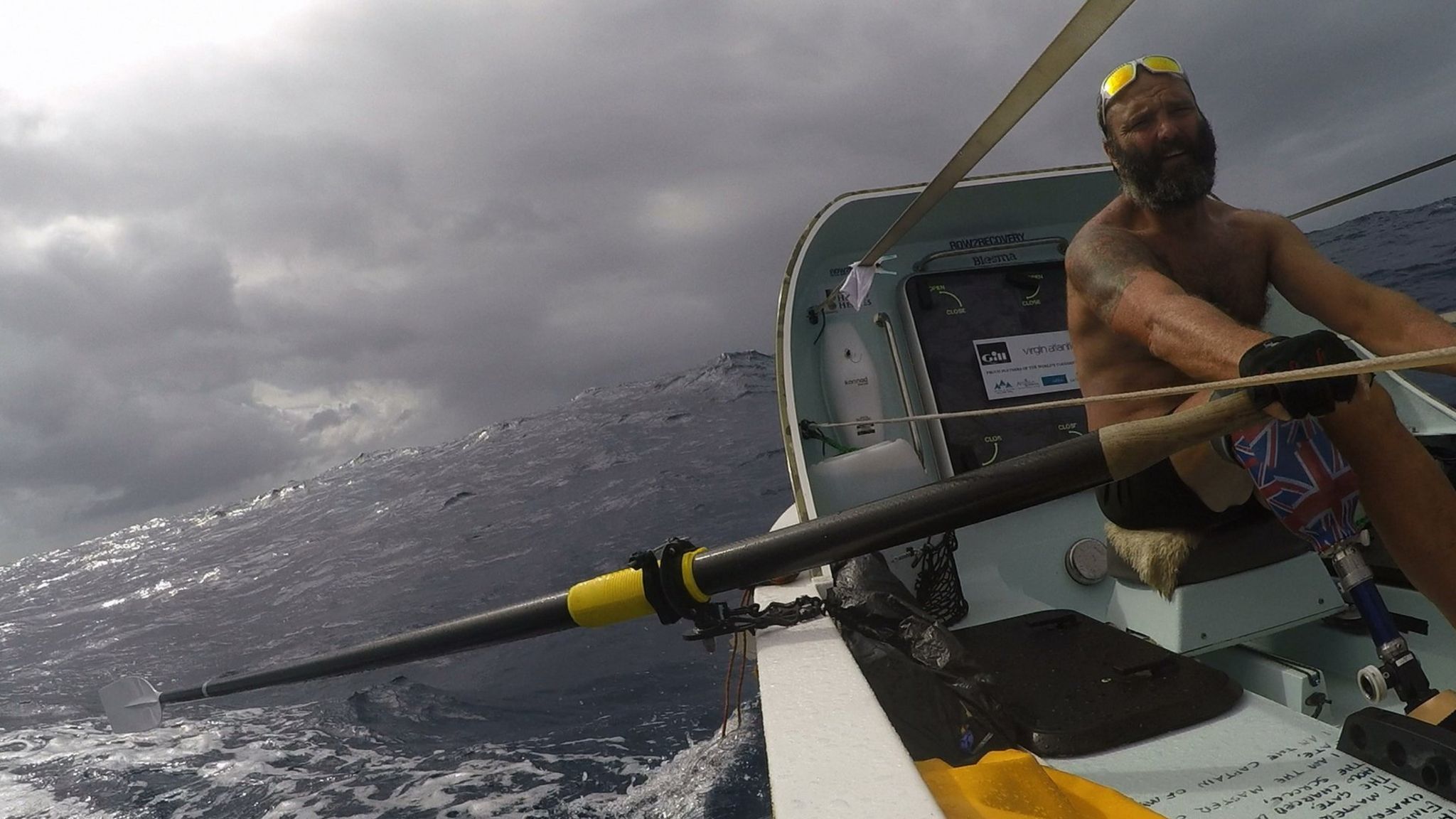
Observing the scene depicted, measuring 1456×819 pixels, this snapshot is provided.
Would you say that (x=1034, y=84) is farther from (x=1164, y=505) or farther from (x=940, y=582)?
(x=940, y=582)

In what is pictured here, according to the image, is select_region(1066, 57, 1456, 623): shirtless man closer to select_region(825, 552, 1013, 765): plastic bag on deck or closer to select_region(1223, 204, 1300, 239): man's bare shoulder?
select_region(1223, 204, 1300, 239): man's bare shoulder

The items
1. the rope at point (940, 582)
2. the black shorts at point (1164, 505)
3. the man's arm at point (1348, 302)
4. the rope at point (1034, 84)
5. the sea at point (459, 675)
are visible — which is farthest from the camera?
the sea at point (459, 675)

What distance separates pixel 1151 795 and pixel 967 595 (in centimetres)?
243

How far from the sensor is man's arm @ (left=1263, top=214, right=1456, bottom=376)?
2297mm

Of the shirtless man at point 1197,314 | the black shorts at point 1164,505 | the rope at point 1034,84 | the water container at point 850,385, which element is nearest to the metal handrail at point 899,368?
the water container at point 850,385

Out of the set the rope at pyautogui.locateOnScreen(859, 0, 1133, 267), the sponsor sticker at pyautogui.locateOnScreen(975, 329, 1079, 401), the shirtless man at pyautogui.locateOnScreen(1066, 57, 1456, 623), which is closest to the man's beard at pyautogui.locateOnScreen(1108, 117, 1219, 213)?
the shirtless man at pyautogui.locateOnScreen(1066, 57, 1456, 623)

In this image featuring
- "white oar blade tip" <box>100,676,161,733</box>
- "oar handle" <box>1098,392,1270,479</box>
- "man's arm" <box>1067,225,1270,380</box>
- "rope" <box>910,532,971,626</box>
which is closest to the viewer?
"oar handle" <box>1098,392,1270,479</box>

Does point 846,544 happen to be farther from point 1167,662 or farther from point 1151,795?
point 1167,662

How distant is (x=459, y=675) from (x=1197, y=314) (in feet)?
28.0

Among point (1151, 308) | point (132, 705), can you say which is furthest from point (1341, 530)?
point (132, 705)

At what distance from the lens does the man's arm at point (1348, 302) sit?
230cm

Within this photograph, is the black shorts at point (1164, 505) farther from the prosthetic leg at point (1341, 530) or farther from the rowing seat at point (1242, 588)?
the prosthetic leg at point (1341, 530)

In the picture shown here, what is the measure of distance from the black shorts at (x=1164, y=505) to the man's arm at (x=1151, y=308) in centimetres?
51

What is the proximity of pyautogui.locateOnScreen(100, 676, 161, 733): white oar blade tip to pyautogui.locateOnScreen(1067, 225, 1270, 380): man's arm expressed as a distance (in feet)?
23.1
